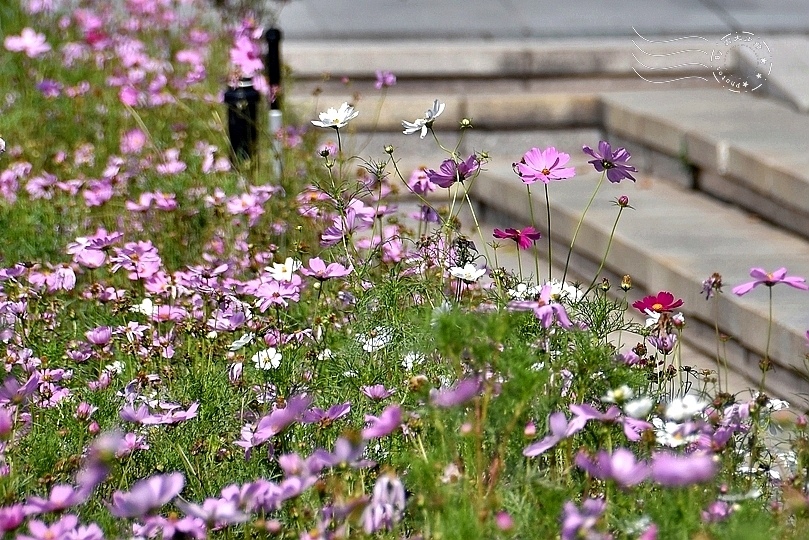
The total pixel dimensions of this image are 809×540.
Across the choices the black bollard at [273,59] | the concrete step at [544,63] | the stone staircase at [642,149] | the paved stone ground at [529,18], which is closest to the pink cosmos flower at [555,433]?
the stone staircase at [642,149]

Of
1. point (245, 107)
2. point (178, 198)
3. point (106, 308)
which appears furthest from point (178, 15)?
point (106, 308)

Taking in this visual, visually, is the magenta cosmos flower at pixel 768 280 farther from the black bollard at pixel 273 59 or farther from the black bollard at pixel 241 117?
the black bollard at pixel 273 59

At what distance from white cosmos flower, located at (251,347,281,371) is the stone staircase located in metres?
1.48

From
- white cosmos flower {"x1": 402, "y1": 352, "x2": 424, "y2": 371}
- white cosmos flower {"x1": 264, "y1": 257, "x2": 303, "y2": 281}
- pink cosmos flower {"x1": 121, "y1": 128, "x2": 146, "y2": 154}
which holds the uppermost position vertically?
white cosmos flower {"x1": 264, "y1": 257, "x2": 303, "y2": 281}

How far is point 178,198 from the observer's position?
4191 millimetres

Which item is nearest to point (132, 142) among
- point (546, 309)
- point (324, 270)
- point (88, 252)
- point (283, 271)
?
point (88, 252)

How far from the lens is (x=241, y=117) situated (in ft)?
15.1

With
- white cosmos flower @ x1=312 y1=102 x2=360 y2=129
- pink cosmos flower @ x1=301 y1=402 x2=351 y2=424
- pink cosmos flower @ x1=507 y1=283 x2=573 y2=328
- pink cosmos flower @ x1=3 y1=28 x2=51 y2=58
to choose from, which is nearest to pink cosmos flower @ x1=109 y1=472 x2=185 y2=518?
pink cosmos flower @ x1=301 y1=402 x2=351 y2=424

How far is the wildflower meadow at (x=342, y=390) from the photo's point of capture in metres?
1.97

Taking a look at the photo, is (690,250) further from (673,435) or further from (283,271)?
(673,435)

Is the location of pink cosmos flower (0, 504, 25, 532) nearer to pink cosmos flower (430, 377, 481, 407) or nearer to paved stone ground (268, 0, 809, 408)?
pink cosmos flower (430, 377, 481, 407)

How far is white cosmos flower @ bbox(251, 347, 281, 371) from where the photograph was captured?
2.64 meters

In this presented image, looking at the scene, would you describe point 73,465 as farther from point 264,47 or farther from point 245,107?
point 264,47

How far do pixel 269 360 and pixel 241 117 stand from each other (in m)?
→ 2.12
